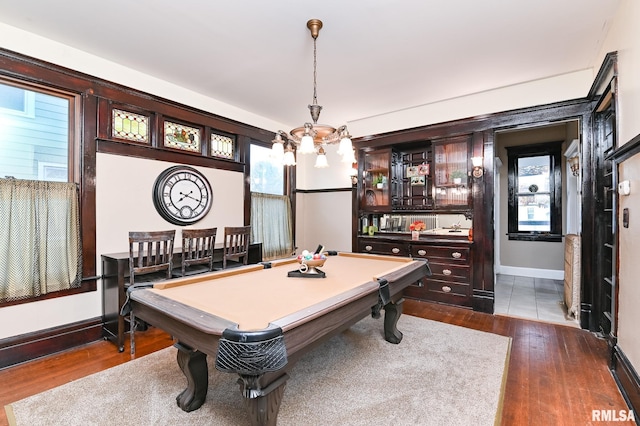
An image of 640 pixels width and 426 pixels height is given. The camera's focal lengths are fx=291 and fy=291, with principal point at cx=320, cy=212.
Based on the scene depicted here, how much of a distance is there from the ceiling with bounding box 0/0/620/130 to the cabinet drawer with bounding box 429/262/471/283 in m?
2.38

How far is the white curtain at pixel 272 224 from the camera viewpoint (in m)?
4.81

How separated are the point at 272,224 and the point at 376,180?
77.2 inches

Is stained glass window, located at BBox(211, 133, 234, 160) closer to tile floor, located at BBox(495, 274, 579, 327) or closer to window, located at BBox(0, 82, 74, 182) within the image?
window, located at BBox(0, 82, 74, 182)

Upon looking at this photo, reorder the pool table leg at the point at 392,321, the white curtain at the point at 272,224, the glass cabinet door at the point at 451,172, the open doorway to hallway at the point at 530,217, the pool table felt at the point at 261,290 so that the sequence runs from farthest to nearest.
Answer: the open doorway to hallway at the point at 530,217, the white curtain at the point at 272,224, the glass cabinet door at the point at 451,172, the pool table leg at the point at 392,321, the pool table felt at the point at 261,290

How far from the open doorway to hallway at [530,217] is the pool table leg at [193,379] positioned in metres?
4.61

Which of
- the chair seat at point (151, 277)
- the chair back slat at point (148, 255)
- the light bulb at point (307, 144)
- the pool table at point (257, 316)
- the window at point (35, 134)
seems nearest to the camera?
the pool table at point (257, 316)

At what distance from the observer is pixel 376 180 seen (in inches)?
198

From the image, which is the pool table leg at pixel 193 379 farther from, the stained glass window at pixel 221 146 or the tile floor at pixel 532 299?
the tile floor at pixel 532 299

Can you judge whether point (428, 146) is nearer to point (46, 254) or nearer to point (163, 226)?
point (163, 226)

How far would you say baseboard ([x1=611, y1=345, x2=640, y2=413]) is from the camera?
6.03 ft

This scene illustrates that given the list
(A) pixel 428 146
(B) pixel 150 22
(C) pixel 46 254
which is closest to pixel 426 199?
(A) pixel 428 146

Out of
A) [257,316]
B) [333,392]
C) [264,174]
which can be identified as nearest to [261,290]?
[257,316]

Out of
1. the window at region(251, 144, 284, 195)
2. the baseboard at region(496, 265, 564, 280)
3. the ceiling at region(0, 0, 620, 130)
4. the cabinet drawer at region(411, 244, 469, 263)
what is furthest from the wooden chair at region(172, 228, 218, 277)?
the baseboard at region(496, 265, 564, 280)

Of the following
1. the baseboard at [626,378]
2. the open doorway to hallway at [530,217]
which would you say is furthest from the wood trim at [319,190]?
the baseboard at [626,378]
